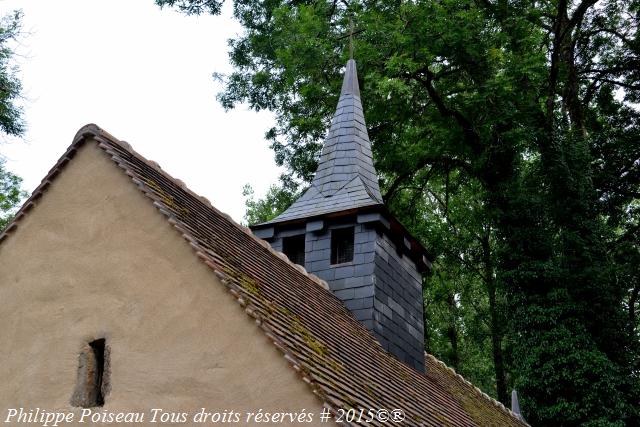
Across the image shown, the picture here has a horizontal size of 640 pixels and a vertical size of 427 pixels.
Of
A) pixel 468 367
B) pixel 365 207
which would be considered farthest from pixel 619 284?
pixel 468 367

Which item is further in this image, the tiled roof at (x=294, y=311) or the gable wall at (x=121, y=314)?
the tiled roof at (x=294, y=311)

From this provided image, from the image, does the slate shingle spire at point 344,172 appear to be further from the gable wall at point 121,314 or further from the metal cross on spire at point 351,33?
the gable wall at point 121,314

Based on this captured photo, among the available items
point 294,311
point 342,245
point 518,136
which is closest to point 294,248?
point 342,245

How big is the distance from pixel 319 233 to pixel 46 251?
5.63 m

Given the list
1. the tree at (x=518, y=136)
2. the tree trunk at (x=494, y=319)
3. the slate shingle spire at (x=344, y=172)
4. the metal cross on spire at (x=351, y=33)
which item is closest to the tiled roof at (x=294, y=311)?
the slate shingle spire at (x=344, y=172)

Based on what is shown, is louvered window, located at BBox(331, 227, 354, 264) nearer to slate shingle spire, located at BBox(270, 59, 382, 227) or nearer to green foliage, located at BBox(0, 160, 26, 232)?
slate shingle spire, located at BBox(270, 59, 382, 227)

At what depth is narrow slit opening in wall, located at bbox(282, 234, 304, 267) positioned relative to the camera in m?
Result: 14.1

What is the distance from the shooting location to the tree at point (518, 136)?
56.5 feet

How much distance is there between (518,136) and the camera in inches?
738

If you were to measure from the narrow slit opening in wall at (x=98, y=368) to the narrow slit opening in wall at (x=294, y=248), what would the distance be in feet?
20.0

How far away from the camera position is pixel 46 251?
9039mm

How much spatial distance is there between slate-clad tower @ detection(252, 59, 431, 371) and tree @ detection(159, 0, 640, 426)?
158 inches

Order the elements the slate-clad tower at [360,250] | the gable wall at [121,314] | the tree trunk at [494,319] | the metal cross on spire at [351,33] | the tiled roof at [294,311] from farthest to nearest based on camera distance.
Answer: the tree trunk at [494,319] → the metal cross on spire at [351,33] → the slate-clad tower at [360,250] → the tiled roof at [294,311] → the gable wall at [121,314]

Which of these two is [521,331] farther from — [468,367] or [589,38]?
[468,367]
